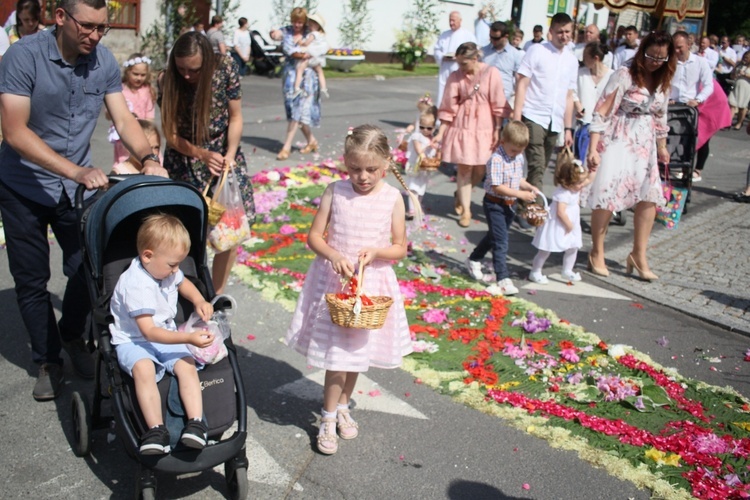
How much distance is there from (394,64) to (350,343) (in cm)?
2774

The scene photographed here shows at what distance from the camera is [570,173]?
718cm

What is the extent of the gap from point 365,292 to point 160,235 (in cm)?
115

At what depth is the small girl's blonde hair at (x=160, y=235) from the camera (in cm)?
370

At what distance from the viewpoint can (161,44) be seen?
20234 mm

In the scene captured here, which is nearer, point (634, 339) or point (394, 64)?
point (634, 339)

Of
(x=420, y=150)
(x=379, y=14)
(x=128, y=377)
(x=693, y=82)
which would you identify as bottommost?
(x=128, y=377)

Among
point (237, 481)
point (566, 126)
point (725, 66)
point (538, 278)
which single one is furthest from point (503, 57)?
point (725, 66)

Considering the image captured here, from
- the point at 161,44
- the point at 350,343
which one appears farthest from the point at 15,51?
the point at 161,44

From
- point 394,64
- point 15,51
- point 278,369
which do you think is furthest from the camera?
point 394,64

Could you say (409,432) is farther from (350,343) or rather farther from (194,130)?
(194,130)

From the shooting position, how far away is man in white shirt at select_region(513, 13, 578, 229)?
28.3 ft

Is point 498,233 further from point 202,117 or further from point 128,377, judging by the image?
point 128,377

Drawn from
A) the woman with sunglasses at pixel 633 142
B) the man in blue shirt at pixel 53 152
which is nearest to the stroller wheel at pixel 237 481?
the man in blue shirt at pixel 53 152

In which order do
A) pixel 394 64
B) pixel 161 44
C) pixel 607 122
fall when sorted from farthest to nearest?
pixel 394 64, pixel 161 44, pixel 607 122
